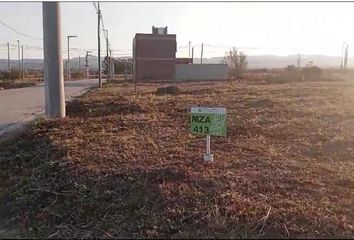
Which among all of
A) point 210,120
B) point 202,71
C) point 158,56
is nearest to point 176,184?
point 210,120

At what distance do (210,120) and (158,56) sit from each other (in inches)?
1817

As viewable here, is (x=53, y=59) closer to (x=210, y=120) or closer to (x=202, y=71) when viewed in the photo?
(x=210, y=120)

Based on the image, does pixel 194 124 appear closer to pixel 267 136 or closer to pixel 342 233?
pixel 342 233

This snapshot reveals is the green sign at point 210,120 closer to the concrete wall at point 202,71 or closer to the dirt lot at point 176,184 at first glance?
the dirt lot at point 176,184

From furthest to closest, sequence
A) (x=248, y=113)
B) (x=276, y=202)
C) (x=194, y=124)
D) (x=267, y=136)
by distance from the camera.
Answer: (x=248, y=113) < (x=267, y=136) < (x=194, y=124) < (x=276, y=202)

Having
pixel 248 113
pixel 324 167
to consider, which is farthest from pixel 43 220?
pixel 248 113

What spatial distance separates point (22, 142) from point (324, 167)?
516 cm

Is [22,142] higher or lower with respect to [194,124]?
lower

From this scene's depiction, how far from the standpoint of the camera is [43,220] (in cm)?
380

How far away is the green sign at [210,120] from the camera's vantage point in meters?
5.25

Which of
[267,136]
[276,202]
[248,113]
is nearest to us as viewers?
[276,202]

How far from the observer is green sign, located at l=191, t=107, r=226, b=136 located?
525 cm

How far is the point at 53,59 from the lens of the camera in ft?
31.5

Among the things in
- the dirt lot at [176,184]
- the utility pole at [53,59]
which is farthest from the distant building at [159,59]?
the dirt lot at [176,184]
